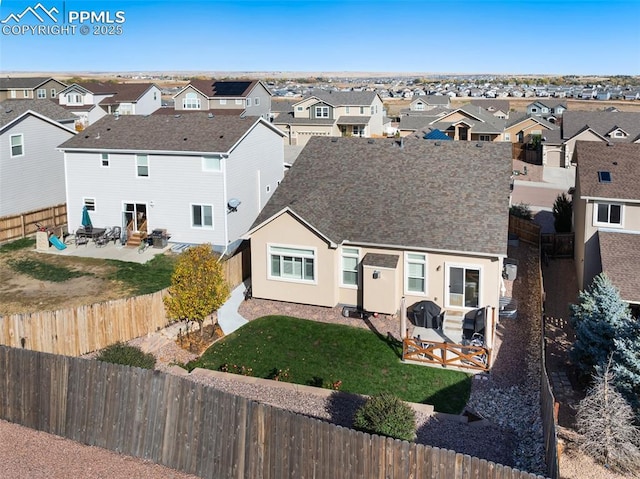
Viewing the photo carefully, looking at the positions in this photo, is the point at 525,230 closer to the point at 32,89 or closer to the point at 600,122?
the point at 600,122

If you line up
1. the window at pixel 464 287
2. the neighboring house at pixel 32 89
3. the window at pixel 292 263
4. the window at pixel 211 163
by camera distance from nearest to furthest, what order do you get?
the window at pixel 464 287 < the window at pixel 292 263 < the window at pixel 211 163 < the neighboring house at pixel 32 89

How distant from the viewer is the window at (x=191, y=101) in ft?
254

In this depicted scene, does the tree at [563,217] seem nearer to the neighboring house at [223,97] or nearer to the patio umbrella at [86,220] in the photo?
the patio umbrella at [86,220]

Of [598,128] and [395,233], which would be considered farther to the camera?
[598,128]

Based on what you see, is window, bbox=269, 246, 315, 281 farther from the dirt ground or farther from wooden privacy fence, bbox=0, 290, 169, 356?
the dirt ground

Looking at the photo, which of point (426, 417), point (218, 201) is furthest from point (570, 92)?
point (426, 417)

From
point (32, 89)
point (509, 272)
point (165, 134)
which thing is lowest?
point (509, 272)

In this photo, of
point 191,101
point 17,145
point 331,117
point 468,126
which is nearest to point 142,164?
point 17,145

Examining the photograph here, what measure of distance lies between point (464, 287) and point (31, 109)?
27.2m

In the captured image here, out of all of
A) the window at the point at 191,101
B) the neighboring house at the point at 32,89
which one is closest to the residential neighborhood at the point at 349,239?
the window at the point at 191,101

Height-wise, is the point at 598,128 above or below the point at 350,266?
above

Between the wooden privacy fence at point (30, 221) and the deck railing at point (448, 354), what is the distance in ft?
68.4

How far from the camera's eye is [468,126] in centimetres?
6825

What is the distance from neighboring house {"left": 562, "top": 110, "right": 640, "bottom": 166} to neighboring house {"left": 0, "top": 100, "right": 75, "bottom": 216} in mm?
45570
